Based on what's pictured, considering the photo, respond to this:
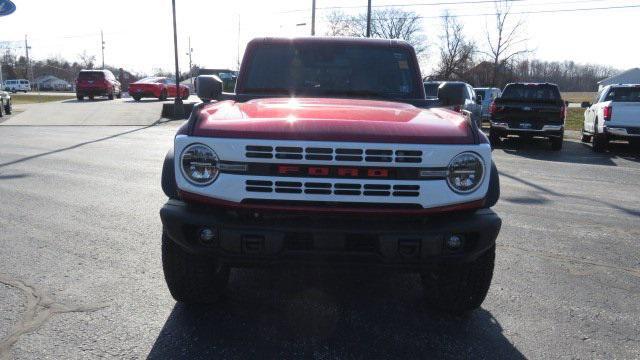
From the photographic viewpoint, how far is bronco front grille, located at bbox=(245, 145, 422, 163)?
9.13ft

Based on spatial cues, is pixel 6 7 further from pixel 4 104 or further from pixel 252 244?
pixel 252 244

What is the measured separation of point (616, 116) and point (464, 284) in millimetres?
12206

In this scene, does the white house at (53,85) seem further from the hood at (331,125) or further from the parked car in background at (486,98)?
the hood at (331,125)

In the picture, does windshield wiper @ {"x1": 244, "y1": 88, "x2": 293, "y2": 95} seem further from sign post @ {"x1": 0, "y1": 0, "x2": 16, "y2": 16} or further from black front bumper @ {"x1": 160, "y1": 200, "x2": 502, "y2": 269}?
sign post @ {"x1": 0, "y1": 0, "x2": 16, "y2": 16}

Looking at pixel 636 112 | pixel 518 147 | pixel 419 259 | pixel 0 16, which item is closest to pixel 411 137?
pixel 419 259

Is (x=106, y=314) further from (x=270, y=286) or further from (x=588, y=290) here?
(x=588, y=290)

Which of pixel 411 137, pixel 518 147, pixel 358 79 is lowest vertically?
→ pixel 518 147

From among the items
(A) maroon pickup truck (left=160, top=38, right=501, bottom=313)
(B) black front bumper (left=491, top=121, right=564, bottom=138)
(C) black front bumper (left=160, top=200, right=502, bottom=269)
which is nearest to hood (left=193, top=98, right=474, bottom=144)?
(A) maroon pickup truck (left=160, top=38, right=501, bottom=313)

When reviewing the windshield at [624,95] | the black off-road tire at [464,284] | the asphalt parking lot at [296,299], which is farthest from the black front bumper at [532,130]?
the black off-road tire at [464,284]

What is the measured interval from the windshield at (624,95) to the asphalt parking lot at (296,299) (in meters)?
8.53

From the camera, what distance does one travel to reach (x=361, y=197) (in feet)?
9.25

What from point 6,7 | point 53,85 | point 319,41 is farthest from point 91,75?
point 53,85

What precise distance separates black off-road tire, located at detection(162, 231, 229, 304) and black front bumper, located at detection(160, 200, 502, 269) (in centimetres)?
29

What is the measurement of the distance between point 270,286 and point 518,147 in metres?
13.1
